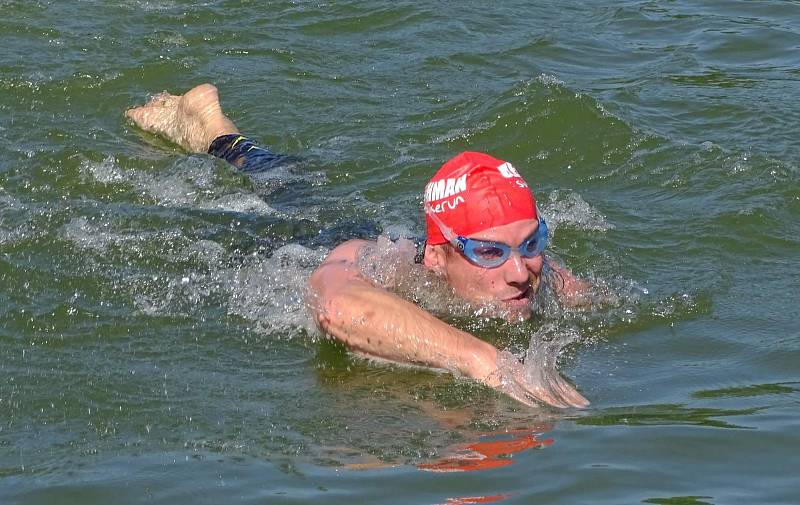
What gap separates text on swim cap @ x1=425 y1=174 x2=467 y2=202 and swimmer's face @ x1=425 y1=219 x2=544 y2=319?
24 cm

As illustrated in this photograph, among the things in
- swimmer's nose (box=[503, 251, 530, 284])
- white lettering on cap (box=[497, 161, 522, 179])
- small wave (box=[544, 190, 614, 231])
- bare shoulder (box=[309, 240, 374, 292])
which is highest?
white lettering on cap (box=[497, 161, 522, 179])

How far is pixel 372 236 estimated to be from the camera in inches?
300

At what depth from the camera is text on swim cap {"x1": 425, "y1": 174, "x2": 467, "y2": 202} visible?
6.19 meters

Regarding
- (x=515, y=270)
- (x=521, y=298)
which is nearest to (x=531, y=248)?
(x=515, y=270)

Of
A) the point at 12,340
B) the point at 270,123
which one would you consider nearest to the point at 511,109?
the point at 270,123

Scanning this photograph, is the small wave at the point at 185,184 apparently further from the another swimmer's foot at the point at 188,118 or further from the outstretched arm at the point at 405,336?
the outstretched arm at the point at 405,336

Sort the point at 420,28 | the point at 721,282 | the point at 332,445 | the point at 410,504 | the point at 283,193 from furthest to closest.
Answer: the point at 420,28 < the point at 283,193 < the point at 721,282 < the point at 332,445 < the point at 410,504

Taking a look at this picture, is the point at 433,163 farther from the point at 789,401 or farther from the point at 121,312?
the point at 789,401

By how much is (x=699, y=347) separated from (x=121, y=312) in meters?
2.91

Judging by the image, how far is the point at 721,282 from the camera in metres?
7.11

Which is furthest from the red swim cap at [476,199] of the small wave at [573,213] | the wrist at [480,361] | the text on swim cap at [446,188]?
the small wave at [573,213]

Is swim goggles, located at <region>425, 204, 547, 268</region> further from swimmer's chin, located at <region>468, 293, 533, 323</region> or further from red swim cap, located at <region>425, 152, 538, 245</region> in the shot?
swimmer's chin, located at <region>468, 293, 533, 323</region>

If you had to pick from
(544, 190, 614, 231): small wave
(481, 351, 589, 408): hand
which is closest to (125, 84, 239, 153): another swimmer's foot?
(544, 190, 614, 231): small wave

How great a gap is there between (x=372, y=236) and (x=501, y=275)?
1687mm
